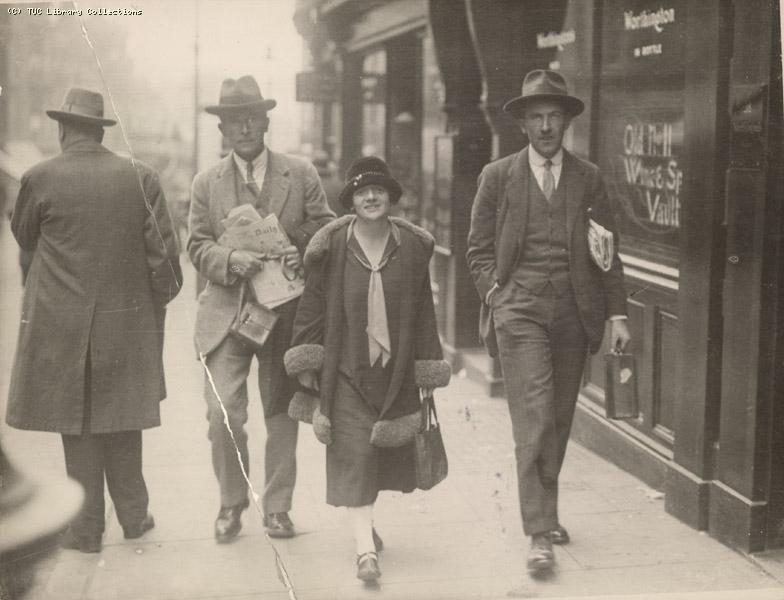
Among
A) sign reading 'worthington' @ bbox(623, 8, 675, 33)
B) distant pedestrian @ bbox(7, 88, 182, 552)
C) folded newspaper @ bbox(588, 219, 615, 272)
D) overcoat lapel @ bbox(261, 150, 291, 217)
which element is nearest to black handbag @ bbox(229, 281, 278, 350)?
distant pedestrian @ bbox(7, 88, 182, 552)

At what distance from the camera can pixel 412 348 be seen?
4.93m

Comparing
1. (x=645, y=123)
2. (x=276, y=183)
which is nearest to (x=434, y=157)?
(x=645, y=123)

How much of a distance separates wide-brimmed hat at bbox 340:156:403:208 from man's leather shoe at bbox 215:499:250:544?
1.50 meters

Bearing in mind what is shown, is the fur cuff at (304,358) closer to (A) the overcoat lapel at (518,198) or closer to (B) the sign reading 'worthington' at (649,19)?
(A) the overcoat lapel at (518,198)

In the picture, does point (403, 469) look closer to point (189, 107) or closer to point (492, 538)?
point (492, 538)

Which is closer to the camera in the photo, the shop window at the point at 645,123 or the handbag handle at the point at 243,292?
the handbag handle at the point at 243,292

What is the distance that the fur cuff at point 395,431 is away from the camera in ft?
16.1

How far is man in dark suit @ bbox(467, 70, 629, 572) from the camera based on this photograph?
5.15m

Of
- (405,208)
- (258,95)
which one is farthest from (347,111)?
(258,95)

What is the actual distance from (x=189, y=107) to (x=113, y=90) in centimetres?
41

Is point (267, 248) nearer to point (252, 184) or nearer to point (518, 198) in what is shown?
point (252, 184)

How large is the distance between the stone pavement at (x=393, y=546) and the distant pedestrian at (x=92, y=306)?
0.46 feet

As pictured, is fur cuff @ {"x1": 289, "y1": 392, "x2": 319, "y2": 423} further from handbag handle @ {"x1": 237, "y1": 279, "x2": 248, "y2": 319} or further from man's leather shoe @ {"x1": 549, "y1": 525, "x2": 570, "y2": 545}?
man's leather shoe @ {"x1": 549, "y1": 525, "x2": 570, "y2": 545}

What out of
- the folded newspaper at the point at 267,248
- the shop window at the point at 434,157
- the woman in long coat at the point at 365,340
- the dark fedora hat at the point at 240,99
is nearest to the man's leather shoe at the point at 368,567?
the woman in long coat at the point at 365,340
